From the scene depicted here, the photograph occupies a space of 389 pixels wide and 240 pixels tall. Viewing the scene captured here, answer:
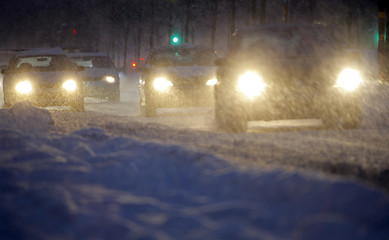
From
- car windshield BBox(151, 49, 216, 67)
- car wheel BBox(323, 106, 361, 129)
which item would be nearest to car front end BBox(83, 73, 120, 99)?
car windshield BBox(151, 49, 216, 67)

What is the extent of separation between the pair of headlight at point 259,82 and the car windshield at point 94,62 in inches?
423

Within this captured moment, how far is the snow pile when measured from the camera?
2.70 m

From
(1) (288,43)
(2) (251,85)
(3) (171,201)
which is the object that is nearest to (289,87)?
(2) (251,85)

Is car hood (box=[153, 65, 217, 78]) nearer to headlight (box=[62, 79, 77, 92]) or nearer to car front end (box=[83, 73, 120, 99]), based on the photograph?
headlight (box=[62, 79, 77, 92])

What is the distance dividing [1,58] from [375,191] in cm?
3187

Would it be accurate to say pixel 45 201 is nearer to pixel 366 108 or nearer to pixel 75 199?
pixel 75 199

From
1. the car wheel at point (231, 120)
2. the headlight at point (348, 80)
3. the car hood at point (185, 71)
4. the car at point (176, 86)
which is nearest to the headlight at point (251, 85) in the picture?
the car wheel at point (231, 120)

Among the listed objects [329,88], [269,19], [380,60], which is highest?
[269,19]

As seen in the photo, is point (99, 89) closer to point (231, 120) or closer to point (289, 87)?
point (231, 120)

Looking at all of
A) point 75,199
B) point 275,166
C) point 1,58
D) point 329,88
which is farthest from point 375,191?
point 1,58

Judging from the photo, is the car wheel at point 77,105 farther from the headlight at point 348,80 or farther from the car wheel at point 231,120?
the headlight at point 348,80

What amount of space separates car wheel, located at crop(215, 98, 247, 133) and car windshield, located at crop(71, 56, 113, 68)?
10.5 m

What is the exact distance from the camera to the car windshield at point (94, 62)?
16516 mm

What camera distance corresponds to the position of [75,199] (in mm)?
3195
